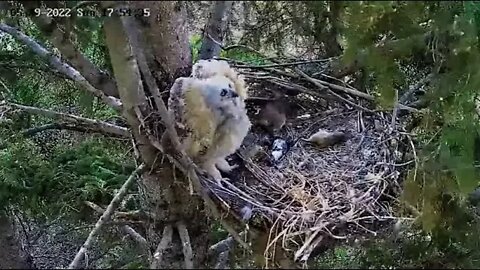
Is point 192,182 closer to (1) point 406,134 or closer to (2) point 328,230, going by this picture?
(2) point 328,230

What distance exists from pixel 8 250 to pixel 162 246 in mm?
608

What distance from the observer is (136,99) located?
1332 mm

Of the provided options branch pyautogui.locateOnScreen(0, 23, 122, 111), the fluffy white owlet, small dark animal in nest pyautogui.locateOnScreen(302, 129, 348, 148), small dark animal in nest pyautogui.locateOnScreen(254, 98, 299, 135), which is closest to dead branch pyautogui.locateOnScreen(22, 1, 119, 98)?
branch pyautogui.locateOnScreen(0, 23, 122, 111)

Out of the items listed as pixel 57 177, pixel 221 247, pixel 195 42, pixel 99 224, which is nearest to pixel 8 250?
pixel 57 177

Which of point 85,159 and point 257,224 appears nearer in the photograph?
point 257,224

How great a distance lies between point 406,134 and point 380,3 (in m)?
0.55

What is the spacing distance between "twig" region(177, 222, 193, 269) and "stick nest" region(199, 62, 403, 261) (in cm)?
11

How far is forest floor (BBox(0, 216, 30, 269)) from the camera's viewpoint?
1472 mm

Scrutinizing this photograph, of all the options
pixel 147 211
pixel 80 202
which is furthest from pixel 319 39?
pixel 80 202

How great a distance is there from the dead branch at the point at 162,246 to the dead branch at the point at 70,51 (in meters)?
0.33

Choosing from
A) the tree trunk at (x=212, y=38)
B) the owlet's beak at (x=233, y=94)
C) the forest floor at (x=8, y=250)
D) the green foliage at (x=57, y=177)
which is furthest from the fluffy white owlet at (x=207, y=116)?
the green foliage at (x=57, y=177)

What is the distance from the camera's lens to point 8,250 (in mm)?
1847

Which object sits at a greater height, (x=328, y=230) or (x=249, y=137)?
(x=249, y=137)

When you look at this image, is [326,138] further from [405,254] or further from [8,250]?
[8,250]
